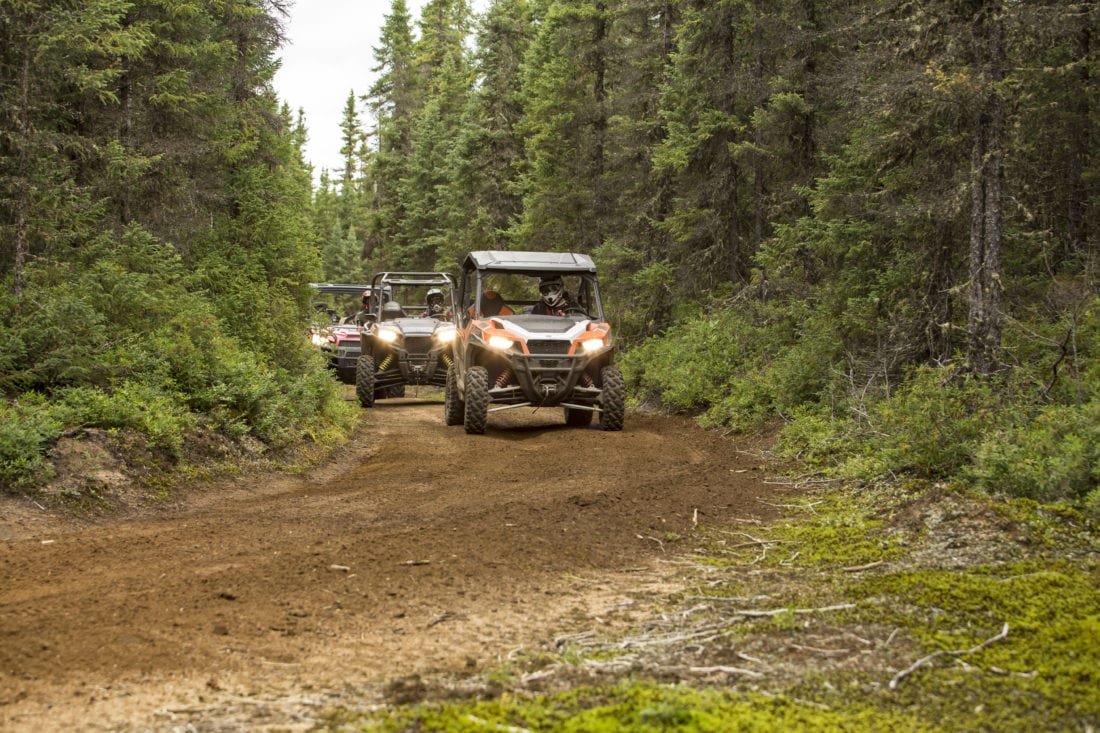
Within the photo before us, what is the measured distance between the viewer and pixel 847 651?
10.9ft

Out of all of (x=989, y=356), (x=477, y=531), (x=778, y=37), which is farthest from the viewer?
(x=778, y=37)

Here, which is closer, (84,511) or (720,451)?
(84,511)

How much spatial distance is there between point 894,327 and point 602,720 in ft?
32.3

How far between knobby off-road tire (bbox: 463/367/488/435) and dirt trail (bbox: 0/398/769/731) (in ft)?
10.6

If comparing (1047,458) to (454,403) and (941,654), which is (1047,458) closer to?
(941,654)

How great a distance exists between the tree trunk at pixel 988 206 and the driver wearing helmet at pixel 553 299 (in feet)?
20.8

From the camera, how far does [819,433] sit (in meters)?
9.84

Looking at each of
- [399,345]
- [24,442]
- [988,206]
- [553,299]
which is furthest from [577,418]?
[24,442]

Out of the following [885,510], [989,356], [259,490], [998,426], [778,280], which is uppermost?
[778,280]

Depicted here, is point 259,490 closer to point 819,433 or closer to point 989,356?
point 819,433

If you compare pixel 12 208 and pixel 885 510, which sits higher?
pixel 12 208

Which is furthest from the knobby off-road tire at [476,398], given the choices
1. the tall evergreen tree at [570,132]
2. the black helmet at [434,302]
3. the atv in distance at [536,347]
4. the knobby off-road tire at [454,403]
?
the tall evergreen tree at [570,132]

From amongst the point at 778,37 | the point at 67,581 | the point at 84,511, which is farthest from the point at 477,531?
the point at 778,37

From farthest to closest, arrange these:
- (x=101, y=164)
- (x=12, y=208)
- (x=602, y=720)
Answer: (x=101, y=164)
(x=12, y=208)
(x=602, y=720)
